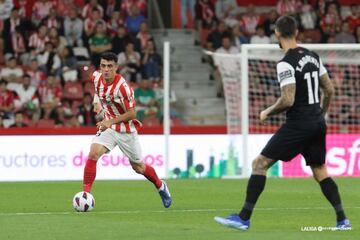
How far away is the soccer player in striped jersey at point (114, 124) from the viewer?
14.0 metres

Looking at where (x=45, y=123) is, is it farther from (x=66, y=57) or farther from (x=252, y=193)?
(x=252, y=193)

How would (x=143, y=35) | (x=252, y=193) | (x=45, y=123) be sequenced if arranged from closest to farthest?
(x=252, y=193), (x=45, y=123), (x=143, y=35)

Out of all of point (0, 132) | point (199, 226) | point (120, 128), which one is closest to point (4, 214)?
point (120, 128)

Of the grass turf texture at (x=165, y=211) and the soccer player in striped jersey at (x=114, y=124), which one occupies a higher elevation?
the soccer player in striped jersey at (x=114, y=124)

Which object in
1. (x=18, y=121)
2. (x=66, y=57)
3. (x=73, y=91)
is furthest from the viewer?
(x=66, y=57)

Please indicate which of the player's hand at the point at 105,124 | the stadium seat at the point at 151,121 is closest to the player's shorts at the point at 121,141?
the player's hand at the point at 105,124

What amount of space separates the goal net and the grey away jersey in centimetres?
1129

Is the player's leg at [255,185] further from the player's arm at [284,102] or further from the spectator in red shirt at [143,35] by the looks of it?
the spectator in red shirt at [143,35]

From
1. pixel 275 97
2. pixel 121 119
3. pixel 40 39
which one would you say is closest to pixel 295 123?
pixel 121 119

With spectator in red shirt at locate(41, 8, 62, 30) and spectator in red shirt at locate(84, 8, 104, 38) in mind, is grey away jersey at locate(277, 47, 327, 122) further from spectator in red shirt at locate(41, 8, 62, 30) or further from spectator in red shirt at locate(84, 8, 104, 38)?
spectator in red shirt at locate(41, 8, 62, 30)

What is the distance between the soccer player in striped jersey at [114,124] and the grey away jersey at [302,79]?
3.51 m

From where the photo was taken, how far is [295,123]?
11.0m

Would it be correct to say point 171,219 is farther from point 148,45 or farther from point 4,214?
point 148,45

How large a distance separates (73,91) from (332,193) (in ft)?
49.0
